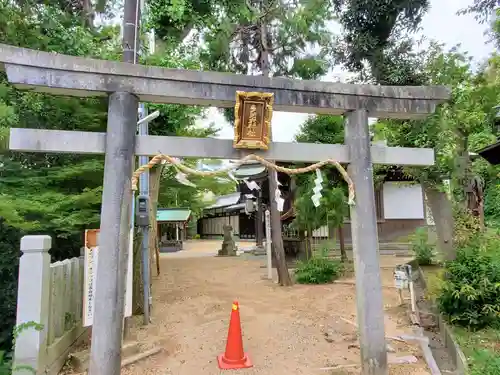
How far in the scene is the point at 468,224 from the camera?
9.10 meters

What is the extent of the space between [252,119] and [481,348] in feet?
15.3

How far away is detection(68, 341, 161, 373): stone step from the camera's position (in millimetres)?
5113

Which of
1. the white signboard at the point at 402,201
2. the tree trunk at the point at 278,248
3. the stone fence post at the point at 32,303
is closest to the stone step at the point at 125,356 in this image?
the stone fence post at the point at 32,303

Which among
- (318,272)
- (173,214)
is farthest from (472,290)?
(173,214)

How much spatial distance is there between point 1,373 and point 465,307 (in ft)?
22.5

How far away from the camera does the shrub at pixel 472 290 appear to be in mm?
6070

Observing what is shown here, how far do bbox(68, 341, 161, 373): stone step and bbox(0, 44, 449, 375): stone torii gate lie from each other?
45.7 inches

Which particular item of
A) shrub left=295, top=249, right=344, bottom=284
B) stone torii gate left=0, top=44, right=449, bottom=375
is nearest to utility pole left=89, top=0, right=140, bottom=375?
stone torii gate left=0, top=44, right=449, bottom=375

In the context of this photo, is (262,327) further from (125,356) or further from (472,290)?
(472,290)

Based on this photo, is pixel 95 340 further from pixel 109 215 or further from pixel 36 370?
pixel 109 215

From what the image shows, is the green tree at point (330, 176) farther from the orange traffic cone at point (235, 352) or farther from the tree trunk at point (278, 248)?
the orange traffic cone at point (235, 352)

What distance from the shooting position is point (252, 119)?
188 inches

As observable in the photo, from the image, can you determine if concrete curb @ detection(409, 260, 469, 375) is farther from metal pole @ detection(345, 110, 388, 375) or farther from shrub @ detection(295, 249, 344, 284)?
shrub @ detection(295, 249, 344, 284)

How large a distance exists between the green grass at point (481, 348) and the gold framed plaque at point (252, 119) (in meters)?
3.64
